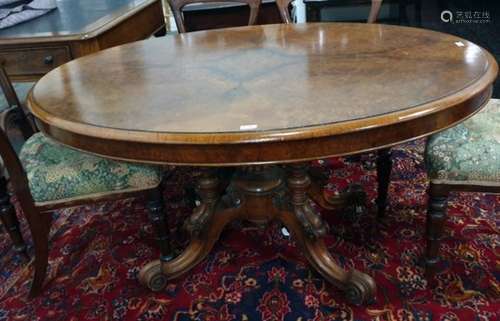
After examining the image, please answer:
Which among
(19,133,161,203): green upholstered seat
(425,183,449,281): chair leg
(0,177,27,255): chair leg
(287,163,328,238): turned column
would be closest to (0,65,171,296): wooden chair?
(19,133,161,203): green upholstered seat

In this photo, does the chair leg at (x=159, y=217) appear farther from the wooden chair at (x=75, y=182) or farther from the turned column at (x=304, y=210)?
the turned column at (x=304, y=210)

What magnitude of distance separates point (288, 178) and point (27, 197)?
0.66 meters

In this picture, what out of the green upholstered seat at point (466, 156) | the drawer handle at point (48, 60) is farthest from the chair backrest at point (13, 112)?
the green upholstered seat at point (466, 156)

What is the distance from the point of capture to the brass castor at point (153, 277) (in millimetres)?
1244

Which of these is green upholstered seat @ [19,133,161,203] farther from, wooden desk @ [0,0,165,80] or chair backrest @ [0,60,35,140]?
wooden desk @ [0,0,165,80]

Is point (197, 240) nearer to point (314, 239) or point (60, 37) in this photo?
point (314, 239)

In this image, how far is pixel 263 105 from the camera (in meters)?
0.86

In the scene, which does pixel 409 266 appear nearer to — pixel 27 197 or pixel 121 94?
pixel 121 94

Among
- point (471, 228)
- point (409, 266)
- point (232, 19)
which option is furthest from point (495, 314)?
point (232, 19)

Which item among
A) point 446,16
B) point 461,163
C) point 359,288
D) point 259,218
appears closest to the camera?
point 461,163

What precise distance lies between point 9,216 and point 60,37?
0.59 m

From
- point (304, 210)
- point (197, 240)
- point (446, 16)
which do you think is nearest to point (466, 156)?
point (304, 210)

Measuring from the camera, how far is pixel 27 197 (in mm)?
1132

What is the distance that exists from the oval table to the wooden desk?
0.72ft
